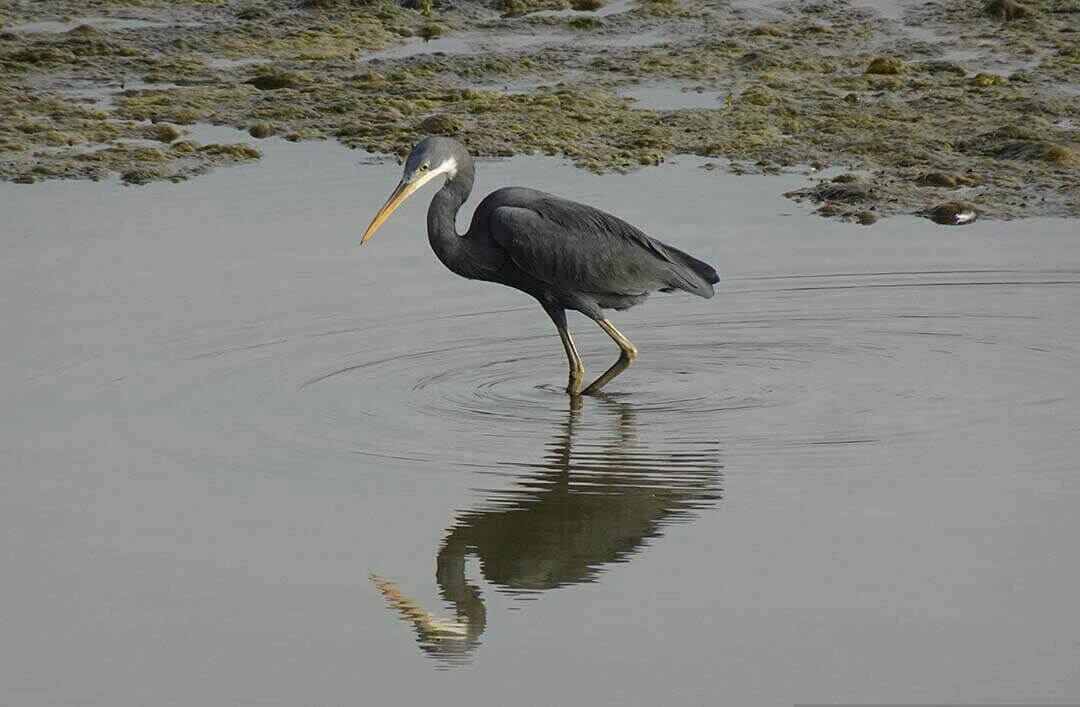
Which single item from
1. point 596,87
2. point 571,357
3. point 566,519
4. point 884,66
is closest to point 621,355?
point 571,357

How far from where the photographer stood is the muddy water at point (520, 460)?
5.82 metres

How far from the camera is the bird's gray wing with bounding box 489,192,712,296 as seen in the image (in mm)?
8961

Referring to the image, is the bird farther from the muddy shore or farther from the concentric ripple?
the muddy shore

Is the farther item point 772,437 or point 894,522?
point 772,437

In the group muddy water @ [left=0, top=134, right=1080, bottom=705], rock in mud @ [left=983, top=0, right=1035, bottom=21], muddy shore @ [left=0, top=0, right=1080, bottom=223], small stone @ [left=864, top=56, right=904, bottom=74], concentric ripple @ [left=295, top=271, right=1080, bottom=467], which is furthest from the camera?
rock in mud @ [left=983, top=0, right=1035, bottom=21]

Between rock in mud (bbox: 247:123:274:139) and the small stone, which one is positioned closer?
rock in mud (bbox: 247:123:274:139)

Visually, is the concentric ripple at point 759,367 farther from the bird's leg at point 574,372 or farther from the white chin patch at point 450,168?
the white chin patch at point 450,168

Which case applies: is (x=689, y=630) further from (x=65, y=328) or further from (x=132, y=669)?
(x=65, y=328)

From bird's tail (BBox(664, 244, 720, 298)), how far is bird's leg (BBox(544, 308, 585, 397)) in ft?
1.74

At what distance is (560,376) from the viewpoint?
30.5 feet

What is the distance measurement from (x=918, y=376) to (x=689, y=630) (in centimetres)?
327

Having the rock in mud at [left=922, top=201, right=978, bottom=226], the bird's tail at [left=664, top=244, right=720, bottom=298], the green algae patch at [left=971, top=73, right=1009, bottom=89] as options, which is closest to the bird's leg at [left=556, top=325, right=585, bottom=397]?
the bird's tail at [left=664, top=244, right=720, bottom=298]

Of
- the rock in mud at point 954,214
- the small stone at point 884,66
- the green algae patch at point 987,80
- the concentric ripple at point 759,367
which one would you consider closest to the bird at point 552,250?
→ the concentric ripple at point 759,367

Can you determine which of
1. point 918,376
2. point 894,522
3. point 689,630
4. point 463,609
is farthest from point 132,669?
point 918,376
